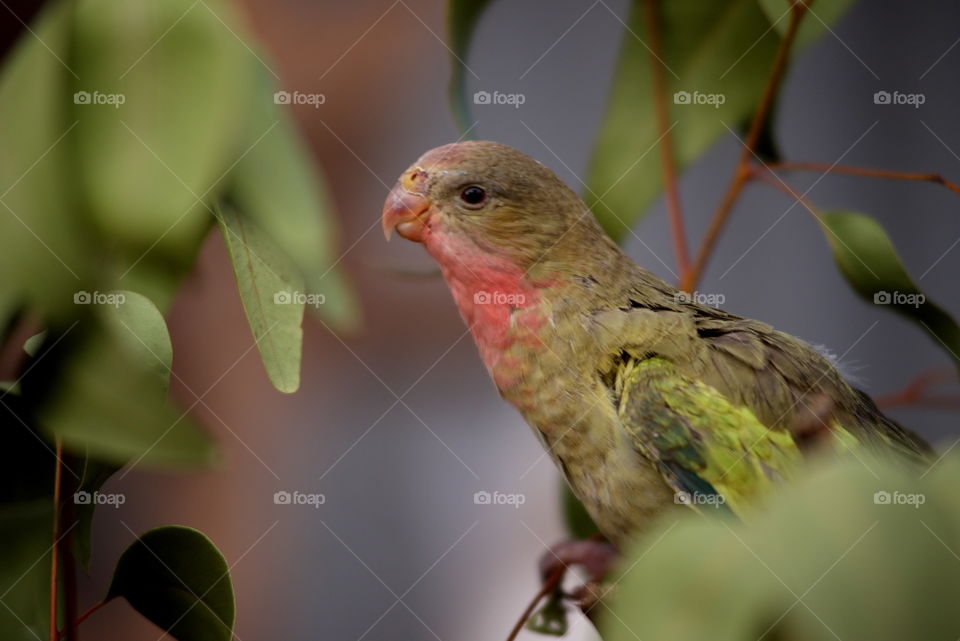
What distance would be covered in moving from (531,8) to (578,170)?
18cm

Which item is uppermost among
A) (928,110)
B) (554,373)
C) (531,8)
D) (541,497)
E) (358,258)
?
(531,8)

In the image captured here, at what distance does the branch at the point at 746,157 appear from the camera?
2.78 feet

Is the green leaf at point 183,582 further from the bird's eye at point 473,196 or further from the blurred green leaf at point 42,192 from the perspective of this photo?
the bird's eye at point 473,196

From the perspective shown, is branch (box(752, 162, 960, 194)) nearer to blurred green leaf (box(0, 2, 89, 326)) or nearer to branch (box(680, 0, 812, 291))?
branch (box(680, 0, 812, 291))

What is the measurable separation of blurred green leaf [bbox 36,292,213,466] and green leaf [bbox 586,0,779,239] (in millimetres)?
427

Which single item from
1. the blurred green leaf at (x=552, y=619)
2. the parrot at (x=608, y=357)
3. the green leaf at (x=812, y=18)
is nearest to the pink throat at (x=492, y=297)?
the parrot at (x=608, y=357)

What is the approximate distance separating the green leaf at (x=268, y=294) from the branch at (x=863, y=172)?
1.58ft

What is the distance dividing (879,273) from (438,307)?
439 millimetres

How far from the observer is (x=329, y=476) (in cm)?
96

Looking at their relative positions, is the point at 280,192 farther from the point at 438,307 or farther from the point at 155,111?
the point at 438,307

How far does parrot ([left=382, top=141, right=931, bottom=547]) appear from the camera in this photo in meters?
0.75

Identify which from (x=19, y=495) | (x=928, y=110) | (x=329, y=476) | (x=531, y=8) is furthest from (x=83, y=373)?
(x=928, y=110)

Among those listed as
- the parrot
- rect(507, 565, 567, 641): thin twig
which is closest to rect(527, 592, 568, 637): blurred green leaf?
rect(507, 565, 567, 641): thin twig

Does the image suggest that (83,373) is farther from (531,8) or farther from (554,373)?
(531,8)
